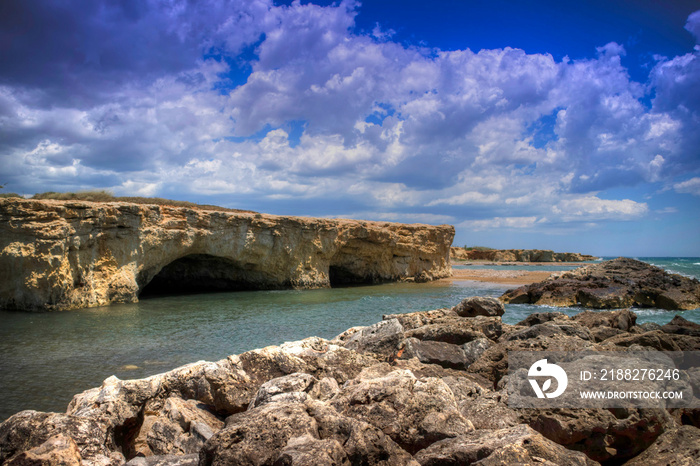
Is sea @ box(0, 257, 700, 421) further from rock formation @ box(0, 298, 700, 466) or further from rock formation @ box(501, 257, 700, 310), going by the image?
rock formation @ box(0, 298, 700, 466)

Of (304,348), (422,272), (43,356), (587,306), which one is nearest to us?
(304,348)

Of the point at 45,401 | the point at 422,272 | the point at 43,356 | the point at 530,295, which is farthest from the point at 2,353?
the point at 422,272

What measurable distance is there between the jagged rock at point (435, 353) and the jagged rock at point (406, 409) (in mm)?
2761

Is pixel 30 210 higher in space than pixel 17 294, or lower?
higher

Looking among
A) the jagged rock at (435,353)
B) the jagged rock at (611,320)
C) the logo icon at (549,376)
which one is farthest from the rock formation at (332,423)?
the jagged rock at (611,320)

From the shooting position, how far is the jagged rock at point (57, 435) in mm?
4062

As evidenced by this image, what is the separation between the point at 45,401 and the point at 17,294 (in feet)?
39.8

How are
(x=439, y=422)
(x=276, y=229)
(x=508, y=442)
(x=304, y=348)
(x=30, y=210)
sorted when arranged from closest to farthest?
(x=508, y=442) < (x=439, y=422) < (x=304, y=348) < (x=30, y=210) < (x=276, y=229)

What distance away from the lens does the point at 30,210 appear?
16.0 meters

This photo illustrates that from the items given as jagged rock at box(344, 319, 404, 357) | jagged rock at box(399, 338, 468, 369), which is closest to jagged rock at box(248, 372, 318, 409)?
jagged rock at box(399, 338, 468, 369)

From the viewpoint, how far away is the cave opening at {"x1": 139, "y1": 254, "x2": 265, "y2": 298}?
25641 mm

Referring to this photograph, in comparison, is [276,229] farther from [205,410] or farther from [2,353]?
[205,410]

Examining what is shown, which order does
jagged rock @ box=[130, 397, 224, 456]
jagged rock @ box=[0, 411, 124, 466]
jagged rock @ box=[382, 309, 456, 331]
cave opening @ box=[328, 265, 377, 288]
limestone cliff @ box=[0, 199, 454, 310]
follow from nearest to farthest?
1. jagged rock @ box=[0, 411, 124, 466]
2. jagged rock @ box=[130, 397, 224, 456]
3. jagged rock @ box=[382, 309, 456, 331]
4. limestone cliff @ box=[0, 199, 454, 310]
5. cave opening @ box=[328, 265, 377, 288]

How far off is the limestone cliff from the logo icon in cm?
1839
